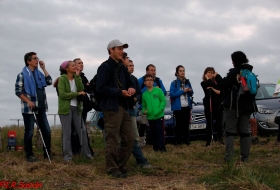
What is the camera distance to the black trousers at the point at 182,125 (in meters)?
12.0

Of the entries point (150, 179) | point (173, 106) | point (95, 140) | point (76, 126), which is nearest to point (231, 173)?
point (150, 179)

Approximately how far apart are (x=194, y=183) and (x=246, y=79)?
270 cm

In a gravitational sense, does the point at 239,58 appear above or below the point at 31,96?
above

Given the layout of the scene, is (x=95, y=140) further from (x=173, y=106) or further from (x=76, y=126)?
(x=76, y=126)

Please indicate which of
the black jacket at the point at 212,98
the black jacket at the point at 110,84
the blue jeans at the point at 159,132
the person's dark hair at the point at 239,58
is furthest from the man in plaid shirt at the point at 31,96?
the black jacket at the point at 212,98

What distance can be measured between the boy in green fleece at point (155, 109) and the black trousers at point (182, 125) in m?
1.39

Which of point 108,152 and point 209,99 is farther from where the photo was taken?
point 209,99

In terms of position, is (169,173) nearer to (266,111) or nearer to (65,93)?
(65,93)

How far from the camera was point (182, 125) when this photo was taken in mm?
12000

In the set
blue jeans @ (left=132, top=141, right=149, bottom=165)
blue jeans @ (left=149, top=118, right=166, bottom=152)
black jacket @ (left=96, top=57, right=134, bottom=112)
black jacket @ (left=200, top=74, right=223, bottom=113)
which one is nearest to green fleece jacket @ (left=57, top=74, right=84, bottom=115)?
blue jeans @ (left=132, top=141, right=149, bottom=165)

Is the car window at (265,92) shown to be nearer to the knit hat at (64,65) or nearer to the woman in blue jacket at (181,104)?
the woman in blue jacket at (181,104)

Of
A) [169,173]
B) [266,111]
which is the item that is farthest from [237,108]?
[266,111]

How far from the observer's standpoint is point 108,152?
749cm

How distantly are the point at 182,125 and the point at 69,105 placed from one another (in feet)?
12.0
